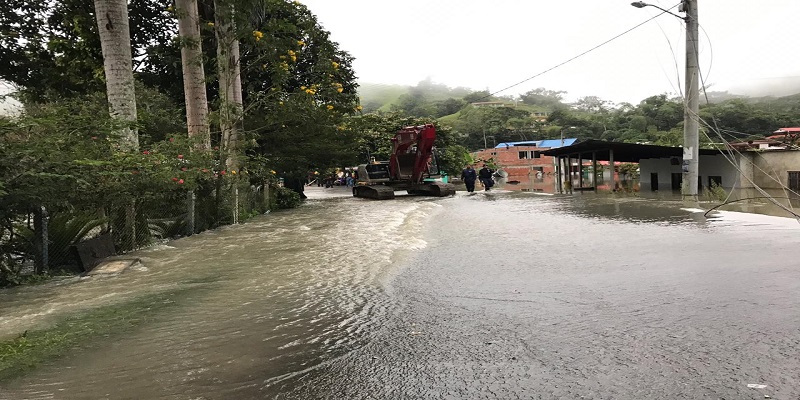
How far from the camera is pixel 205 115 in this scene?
14023mm

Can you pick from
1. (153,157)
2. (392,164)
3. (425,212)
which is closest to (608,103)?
(392,164)

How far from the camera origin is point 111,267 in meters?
7.49

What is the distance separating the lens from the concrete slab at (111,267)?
7.29m

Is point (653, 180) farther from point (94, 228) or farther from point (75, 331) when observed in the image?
point (75, 331)

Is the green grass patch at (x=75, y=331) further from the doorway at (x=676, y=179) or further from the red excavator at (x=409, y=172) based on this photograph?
the doorway at (x=676, y=179)

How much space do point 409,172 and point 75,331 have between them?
22.2 m

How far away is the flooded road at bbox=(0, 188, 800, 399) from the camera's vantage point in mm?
3434

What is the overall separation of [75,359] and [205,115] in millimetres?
10911

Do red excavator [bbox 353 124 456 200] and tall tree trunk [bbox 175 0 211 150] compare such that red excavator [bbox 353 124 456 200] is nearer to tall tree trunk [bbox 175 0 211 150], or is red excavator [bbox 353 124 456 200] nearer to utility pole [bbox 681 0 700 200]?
utility pole [bbox 681 0 700 200]

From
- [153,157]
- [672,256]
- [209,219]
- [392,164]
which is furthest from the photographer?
[392,164]

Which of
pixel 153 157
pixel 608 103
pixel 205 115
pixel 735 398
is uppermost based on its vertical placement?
pixel 608 103

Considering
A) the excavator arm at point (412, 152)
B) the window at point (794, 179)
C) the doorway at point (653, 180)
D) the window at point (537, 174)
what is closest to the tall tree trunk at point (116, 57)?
the excavator arm at point (412, 152)

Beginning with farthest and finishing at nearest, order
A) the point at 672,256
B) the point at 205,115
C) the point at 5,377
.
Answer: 1. the point at 205,115
2. the point at 672,256
3. the point at 5,377

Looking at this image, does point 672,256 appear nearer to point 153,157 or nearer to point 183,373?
point 183,373
